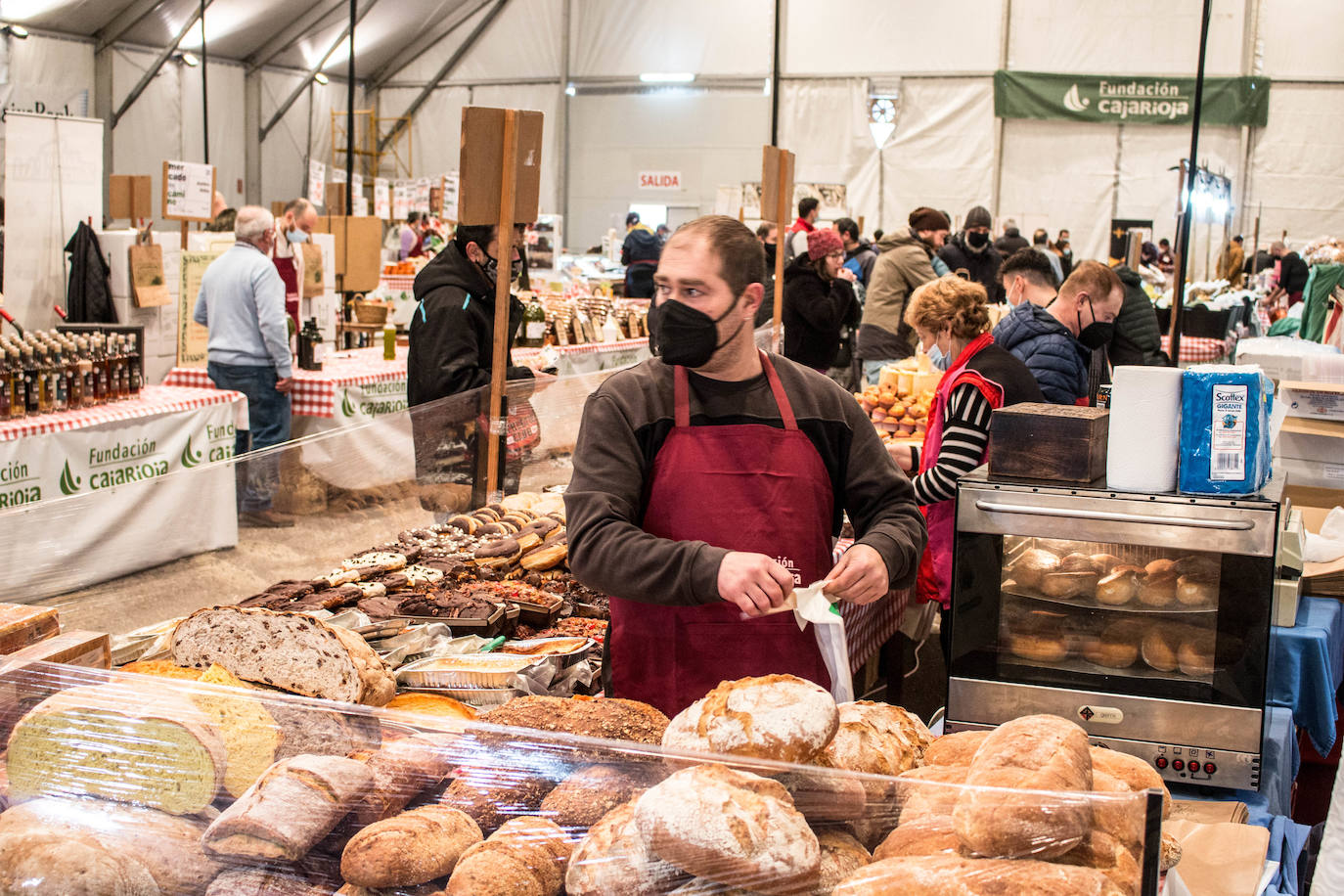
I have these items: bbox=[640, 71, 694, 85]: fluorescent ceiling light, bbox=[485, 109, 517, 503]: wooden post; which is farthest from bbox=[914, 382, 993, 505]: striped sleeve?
bbox=[640, 71, 694, 85]: fluorescent ceiling light

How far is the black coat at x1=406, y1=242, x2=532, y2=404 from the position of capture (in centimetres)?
478

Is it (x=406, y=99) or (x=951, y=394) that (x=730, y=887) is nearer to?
(x=951, y=394)

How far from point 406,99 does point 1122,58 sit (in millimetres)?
16156

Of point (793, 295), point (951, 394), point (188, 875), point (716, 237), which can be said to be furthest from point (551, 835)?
point (793, 295)

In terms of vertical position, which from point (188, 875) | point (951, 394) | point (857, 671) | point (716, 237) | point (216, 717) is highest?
point (716, 237)

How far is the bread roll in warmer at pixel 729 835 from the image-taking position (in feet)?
4.22

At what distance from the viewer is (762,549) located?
237cm

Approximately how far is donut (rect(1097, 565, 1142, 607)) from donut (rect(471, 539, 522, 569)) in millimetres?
1957

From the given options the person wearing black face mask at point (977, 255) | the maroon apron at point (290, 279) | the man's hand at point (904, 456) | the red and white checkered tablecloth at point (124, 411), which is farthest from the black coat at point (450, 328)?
the person wearing black face mask at point (977, 255)

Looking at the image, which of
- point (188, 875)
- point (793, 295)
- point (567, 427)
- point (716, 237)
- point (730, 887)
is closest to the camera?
point (730, 887)

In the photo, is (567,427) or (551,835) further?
(567,427)

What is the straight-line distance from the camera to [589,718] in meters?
1.89

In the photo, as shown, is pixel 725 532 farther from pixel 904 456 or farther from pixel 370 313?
pixel 370 313

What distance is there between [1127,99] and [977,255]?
496 inches
